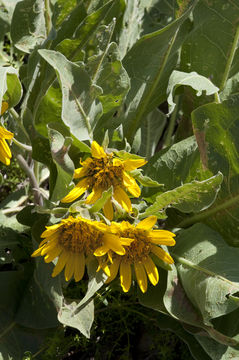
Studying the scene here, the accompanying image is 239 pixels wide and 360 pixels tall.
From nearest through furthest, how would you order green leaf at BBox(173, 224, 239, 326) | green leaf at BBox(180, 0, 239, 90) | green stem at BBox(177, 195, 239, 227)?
green leaf at BBox(173, 224, 239, 326), green stem at BBox(177, 195, 239, 227), green leaf at BBox(180, 0, 239, 90)

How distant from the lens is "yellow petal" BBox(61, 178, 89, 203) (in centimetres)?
135

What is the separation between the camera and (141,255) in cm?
141

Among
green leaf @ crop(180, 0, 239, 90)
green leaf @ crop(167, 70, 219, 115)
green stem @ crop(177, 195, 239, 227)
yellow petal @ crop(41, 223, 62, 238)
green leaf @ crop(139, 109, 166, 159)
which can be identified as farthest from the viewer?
green leaf @ crop(139, 109, 166, 159)

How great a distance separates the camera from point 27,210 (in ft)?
5.42

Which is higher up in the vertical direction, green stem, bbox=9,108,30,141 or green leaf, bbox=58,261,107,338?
green stem, bbox=9,108,30,141

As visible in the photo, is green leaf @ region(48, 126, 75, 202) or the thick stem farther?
the thick stem

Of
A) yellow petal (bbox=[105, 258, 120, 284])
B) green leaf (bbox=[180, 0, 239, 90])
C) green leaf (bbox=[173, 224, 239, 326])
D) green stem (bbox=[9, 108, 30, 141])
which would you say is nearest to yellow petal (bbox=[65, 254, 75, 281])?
yellow petal (bbox=[105, 258, 120, 284])

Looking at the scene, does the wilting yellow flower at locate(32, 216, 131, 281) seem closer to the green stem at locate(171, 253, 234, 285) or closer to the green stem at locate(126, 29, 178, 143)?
the green stem at locate(171, 253, 234, 285)

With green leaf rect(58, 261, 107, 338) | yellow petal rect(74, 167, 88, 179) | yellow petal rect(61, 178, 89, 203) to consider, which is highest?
yellow petal rect(74, 167, 88, 179)

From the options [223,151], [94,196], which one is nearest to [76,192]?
[94,196]

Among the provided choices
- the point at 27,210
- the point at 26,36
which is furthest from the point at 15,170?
the point at 26,36

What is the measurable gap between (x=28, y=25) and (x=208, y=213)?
79 cm

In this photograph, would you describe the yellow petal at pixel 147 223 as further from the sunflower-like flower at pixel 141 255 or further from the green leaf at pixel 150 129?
the green leaf at pixel 150 129

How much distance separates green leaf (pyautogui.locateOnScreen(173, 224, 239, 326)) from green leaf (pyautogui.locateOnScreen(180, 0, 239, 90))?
0.52 m
